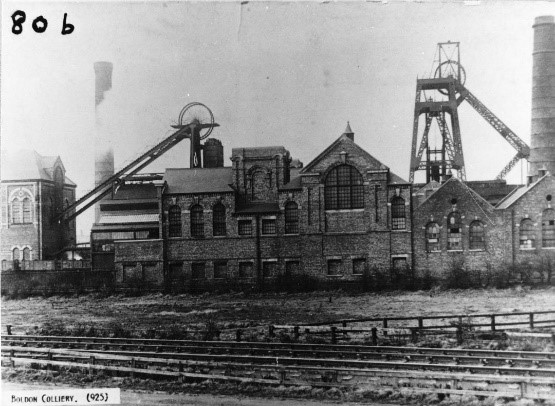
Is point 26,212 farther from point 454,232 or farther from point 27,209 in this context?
point 454,232

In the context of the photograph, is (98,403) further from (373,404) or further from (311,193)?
(311,193)

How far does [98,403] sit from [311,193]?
24.3 metres

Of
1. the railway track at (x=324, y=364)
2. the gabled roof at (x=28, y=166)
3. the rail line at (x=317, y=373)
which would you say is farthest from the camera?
the gabled roof at (x=28, y=166)

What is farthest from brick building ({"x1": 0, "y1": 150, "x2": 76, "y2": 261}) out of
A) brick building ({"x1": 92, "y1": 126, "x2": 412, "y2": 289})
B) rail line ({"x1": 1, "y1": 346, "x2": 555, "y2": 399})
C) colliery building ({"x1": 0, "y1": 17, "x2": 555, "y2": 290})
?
rail line ({"x1": 1, "y1": 346, "x2": 555, "y2": 399})

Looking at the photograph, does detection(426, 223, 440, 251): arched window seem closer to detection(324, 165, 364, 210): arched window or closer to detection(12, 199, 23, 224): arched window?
detection(324, 165, 364, 210): arched window

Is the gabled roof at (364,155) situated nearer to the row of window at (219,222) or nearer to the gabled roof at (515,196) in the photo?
the row of window at (219,222)

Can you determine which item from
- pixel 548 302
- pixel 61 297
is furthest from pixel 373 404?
pixel 61 297

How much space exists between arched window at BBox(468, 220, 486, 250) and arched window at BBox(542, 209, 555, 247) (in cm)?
317

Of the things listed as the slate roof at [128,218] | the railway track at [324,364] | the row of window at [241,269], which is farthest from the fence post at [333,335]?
the slate roof at [128,218]

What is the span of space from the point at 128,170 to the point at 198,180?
716cm

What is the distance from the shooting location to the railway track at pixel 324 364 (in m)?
15.5

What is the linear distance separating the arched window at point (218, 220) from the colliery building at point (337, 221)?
0.28ft

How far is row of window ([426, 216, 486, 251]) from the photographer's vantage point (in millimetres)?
37500

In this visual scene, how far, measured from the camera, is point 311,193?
38750mm
